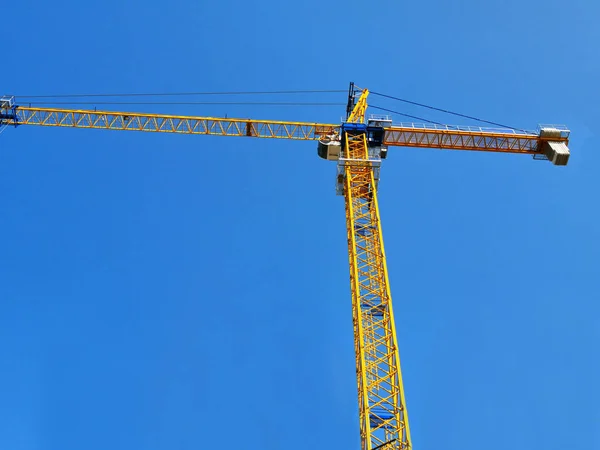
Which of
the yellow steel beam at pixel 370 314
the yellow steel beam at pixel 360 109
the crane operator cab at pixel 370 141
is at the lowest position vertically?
the yellow steel beam at pixel 370 314

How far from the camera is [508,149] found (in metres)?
42.2

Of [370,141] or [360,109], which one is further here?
[360,109]

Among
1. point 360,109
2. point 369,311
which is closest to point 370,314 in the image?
point 369,311

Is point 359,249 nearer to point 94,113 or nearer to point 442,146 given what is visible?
point 442,146

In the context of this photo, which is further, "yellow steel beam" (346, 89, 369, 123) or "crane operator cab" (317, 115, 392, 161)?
"yellow steel beam" (346, 89, 369, 123)

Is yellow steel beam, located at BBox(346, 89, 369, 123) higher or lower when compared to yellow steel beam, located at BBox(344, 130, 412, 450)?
higher

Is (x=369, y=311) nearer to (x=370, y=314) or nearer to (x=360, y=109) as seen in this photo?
Answer: (x=370, y=314)

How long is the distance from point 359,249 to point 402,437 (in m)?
9.46

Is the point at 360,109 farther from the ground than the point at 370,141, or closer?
farther from the ground

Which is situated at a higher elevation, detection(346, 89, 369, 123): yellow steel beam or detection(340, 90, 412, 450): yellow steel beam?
detection(346, 89, 369, 123): yellow steel beam

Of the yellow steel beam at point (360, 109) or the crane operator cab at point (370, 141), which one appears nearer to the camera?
the crane operator cab at point (370, 141)

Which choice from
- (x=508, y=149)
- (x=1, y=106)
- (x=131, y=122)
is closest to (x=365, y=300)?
(x=508, y=149)

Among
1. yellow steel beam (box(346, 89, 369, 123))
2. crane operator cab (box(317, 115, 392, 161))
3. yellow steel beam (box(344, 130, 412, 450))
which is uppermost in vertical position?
yellow steel beam (box(346, 89, 369, 123))

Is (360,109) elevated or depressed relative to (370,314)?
elevated
